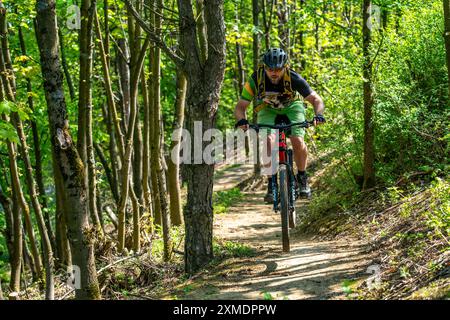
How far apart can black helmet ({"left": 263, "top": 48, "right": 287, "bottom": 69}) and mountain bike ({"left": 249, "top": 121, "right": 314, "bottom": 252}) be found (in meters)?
0.79

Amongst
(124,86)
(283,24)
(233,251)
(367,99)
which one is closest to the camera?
(233,251)

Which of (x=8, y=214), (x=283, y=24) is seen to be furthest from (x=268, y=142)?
(x=283, y=24)

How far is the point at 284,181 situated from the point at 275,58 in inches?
64.6

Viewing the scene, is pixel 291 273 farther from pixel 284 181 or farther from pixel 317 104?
pixel 317 104

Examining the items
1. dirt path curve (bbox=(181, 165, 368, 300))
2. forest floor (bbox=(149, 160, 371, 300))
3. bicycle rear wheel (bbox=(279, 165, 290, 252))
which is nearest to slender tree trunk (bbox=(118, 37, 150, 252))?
forest floor (bbox=(149, 160, 371, 300))

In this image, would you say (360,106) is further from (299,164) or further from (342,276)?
(342,276)

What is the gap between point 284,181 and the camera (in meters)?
7.38

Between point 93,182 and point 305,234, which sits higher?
point 93,182

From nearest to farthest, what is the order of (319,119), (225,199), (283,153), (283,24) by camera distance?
(319,119) < (283,153) < (225,199) < (283,24)

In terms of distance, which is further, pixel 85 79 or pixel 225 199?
pixel 225 199

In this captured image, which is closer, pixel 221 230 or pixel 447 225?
pixel 447 225

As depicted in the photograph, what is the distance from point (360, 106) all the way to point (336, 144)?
2.66ft

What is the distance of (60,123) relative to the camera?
201 inches
